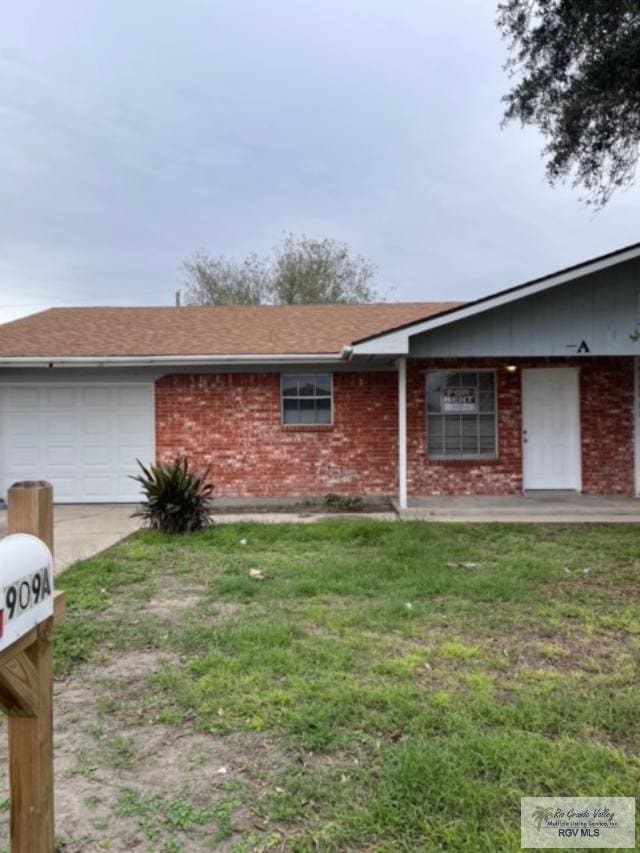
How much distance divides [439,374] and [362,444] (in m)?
1.98

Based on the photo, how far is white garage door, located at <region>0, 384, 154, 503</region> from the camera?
11.7 meters

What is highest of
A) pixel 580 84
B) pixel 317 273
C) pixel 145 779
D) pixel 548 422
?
pixel 317 273

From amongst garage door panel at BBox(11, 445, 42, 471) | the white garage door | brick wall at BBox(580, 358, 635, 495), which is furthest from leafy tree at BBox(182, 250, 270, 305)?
brick wall at BBox(580, 358, 635, 495)

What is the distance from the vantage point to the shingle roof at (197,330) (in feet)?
37.3

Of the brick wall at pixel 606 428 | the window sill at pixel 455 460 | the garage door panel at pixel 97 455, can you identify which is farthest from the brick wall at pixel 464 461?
the garage door panel at pixel 97 455

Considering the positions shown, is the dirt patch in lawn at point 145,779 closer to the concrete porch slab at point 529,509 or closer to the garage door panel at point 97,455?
the concrete porch slab at point 529,509

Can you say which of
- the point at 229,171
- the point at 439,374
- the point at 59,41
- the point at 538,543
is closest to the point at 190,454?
the point at 439,374

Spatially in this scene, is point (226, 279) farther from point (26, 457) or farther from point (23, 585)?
point (23, 585)

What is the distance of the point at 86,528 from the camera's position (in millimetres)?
9164

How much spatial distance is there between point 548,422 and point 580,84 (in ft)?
18.6

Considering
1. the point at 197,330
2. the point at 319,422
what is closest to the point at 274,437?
the point at 319,422

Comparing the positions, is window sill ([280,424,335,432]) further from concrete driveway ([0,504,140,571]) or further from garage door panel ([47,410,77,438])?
garage door panel ([47,410,77,438])

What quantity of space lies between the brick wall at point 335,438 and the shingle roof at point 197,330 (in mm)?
670

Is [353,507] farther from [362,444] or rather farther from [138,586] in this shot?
[138,586]
